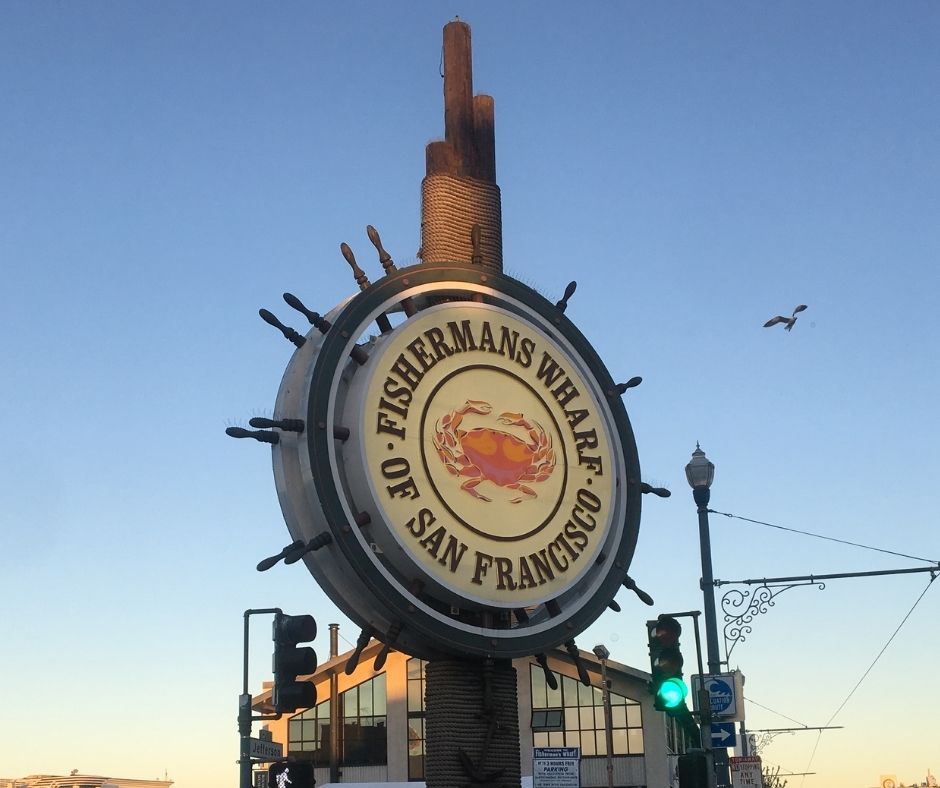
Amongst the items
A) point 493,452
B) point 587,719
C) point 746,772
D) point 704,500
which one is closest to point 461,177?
point 493,452

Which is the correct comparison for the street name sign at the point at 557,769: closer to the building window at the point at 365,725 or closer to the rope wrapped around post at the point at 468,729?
the rope wrapped around post at the point at 468,729

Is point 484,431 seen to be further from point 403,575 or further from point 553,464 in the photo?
point 403,575

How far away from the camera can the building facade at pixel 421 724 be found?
55750 mm

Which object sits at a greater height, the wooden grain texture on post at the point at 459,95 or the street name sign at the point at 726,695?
the wooden grain texture on post at the point at 459,95

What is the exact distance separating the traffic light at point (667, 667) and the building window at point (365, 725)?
44999 mm

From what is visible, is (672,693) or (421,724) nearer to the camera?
(672,693)

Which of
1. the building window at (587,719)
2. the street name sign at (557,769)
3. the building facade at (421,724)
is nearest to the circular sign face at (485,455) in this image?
the street name sign at (557,769)

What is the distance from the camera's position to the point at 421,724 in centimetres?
5872

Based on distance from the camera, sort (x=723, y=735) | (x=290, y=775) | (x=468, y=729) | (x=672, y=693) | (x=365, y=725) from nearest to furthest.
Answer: (x=290, y=775) → (x=468, y=729) → (x=672, y=693) → (x=723, y=735) → (x=365, y=725)

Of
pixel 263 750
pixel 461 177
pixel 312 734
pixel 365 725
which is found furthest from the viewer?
pixel 312 734

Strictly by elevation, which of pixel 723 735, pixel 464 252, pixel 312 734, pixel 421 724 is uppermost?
pixel 464 252

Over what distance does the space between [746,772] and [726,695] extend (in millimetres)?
5267

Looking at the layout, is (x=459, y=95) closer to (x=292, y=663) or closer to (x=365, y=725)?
(x=292, y=663)

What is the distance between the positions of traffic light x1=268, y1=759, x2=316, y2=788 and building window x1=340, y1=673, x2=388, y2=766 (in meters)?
48.0
